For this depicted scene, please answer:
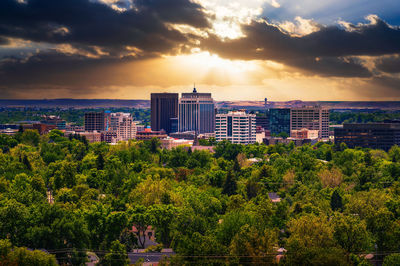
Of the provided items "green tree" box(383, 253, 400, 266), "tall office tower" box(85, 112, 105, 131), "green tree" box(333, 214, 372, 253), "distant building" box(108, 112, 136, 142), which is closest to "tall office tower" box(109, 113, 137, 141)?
"distant building" box(108, 112, 136, 142)

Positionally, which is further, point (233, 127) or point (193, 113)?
point (193, 113)

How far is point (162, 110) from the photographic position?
14875 cm

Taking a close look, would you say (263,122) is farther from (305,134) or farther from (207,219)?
(207,219)

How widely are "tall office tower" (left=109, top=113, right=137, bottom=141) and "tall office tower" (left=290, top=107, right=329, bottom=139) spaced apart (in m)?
40.5

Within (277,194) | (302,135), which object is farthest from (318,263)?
(302,135)

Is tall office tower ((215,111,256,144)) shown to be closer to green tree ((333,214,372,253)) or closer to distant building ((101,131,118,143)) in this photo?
distant building ((101,131,118,143))

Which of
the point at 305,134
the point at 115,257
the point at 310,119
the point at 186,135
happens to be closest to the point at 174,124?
the point at 186,135

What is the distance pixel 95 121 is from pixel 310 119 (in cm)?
5422

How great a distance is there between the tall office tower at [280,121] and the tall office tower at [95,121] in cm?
4293

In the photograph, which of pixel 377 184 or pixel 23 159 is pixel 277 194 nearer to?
pixel 377 184

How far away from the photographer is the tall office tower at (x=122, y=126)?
454 feet

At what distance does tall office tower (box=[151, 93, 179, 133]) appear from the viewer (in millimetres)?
147500

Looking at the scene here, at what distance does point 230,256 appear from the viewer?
930 inches

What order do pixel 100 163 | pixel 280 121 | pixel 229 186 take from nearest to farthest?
pixel 229 186, pixel 100 163, pixel 280 121
